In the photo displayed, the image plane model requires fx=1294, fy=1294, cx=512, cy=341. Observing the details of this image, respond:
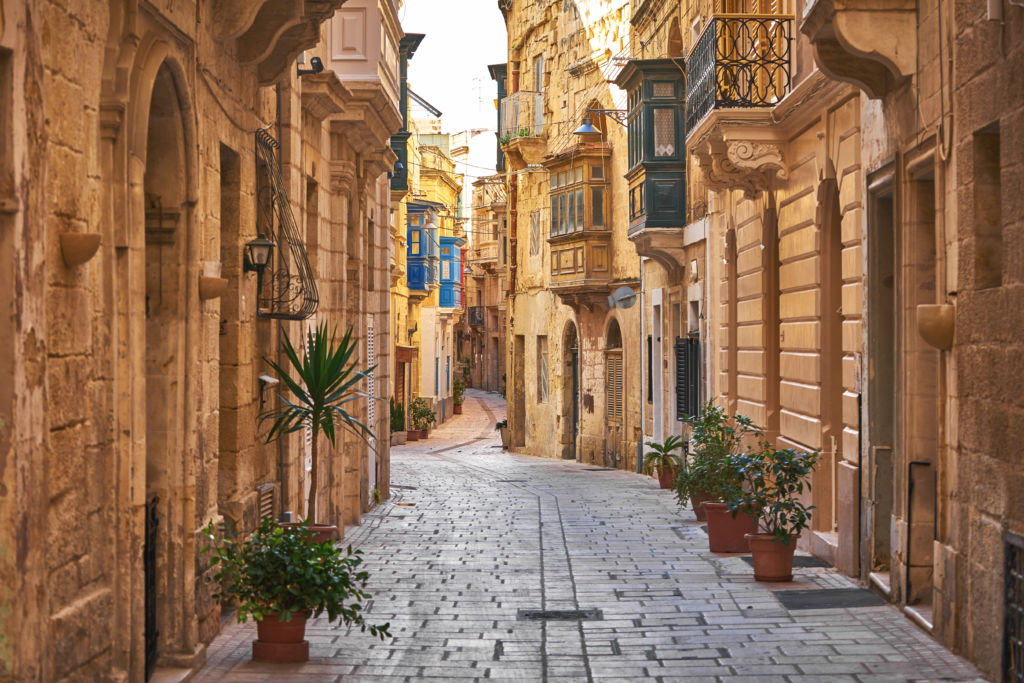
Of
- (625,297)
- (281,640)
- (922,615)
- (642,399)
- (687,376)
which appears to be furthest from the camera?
(625,297)

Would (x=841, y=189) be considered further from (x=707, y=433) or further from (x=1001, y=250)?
(x=1001, y=250)

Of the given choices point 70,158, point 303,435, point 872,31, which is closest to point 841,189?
point 872,31

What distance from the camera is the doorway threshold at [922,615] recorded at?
352 inches

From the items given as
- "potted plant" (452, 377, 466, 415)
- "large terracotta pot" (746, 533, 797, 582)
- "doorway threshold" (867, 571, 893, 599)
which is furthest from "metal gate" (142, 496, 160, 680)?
"potted plant" (452, 377, 466, 415)

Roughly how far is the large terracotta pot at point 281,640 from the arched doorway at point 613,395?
68.0ft

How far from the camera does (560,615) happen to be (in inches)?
400

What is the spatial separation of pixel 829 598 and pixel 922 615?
139 centimetres

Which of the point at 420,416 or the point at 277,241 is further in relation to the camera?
the point at 420,416

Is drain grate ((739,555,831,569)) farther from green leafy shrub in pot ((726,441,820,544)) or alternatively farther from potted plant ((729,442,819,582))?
potted plant ((729,442,819,582))

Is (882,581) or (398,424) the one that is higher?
(882,581)

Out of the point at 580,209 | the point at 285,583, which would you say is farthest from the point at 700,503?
the point at 580,209

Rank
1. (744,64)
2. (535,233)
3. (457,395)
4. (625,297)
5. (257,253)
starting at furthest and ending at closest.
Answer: (457,395), (535,233), (625,297), (744,64), (257,253)

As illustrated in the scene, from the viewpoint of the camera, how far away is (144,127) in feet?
24.4

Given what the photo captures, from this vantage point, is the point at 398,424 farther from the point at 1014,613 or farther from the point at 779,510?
the point at 1014,613
